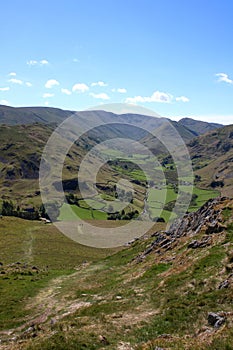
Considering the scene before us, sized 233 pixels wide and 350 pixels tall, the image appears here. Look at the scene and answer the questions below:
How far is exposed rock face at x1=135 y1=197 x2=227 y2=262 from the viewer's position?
43.0 meters

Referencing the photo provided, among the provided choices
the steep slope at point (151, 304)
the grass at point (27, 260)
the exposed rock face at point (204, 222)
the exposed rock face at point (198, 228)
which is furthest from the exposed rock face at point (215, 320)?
the exposed rock face at point (204, 222)

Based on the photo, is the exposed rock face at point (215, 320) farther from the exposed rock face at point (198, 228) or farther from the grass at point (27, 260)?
the grass at point (27, 260)

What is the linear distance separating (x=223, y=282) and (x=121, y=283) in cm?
1631

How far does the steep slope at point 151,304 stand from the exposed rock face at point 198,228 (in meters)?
0.19

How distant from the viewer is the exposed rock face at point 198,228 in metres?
43.0

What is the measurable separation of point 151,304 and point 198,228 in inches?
937

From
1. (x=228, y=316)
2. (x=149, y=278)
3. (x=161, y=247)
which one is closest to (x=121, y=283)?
(x=149, y=278)

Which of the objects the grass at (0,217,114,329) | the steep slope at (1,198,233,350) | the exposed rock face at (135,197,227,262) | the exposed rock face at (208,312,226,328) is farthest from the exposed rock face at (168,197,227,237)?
the exposed rock face at (208,312,226,328)

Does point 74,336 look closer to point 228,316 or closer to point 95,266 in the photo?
point 228,316

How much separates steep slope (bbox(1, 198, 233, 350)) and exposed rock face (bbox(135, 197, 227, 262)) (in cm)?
19

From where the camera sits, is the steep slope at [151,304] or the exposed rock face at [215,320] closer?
the exposed rock face at [215,320]

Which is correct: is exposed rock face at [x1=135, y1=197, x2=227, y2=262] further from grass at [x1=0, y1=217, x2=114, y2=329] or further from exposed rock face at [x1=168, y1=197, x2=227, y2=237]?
grass at [x1=0, y1=217, x2=114, y2=329]

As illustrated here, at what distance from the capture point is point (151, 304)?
95.1 ft

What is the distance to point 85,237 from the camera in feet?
352
